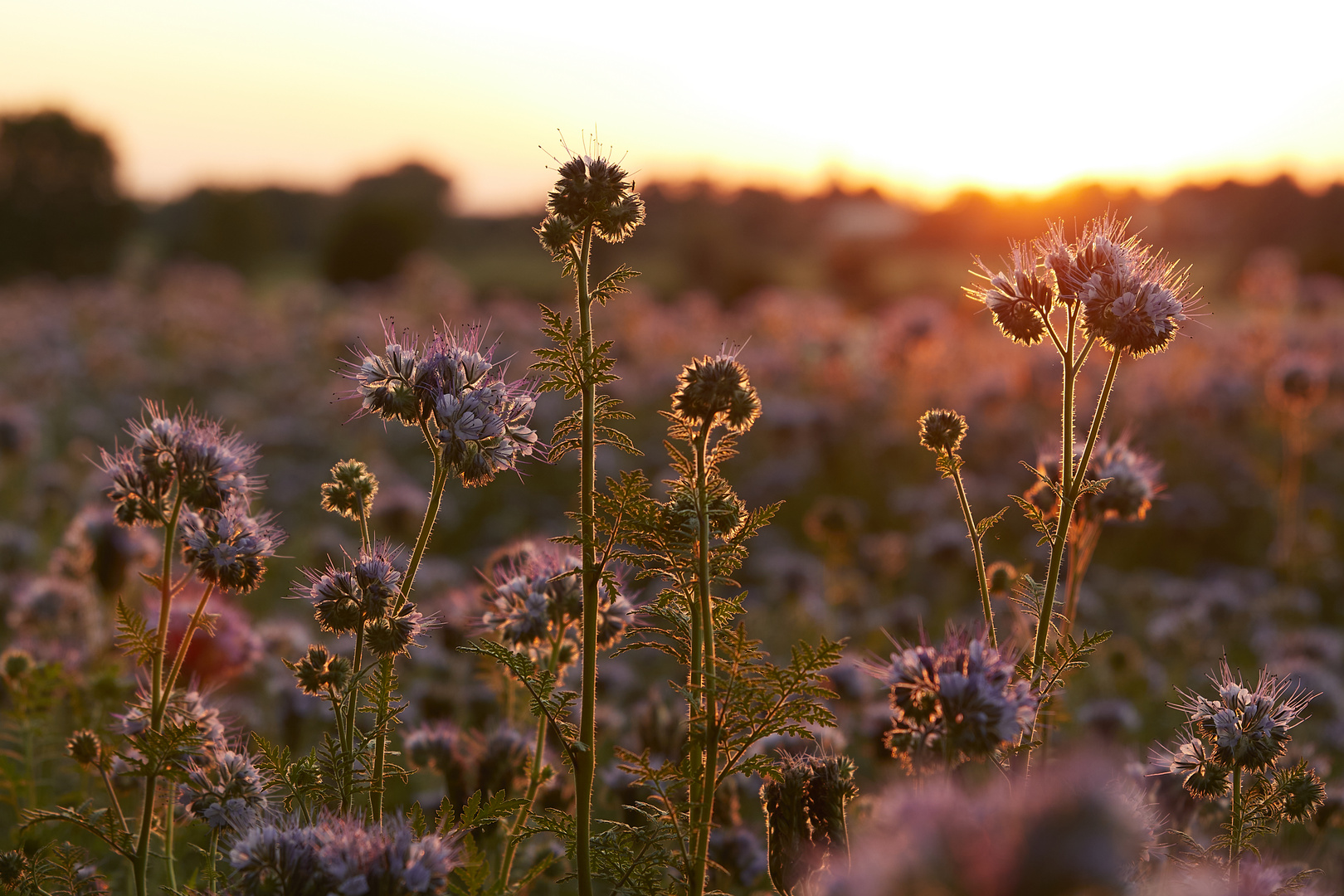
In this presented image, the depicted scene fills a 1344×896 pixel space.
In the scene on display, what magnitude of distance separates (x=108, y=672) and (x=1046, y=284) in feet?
15.6

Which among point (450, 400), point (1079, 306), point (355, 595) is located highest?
point (1079, 306)

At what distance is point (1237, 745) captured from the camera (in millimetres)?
3029

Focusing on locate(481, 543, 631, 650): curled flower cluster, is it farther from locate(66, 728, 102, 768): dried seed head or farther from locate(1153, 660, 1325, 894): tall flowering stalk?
locate(1153, 660, 1325, 894): tall flowering stalk

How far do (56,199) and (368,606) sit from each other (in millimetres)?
76183

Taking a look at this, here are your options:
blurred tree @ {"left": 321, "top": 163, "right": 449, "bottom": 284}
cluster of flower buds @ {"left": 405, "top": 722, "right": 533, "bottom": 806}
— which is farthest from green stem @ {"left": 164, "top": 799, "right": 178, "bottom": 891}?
blurred tree @ {"left": 321, "top": 163, "right": 449, "bottom": 284}

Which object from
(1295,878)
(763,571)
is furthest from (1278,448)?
(1295,878)

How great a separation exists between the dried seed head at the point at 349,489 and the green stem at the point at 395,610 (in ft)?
1.16

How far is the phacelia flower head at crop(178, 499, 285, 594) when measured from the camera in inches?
120

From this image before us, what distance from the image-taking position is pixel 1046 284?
3.21 meters

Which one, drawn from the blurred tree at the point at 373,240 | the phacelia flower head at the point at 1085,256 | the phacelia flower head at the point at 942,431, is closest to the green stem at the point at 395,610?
the phacelia flower head at the point at 942,431

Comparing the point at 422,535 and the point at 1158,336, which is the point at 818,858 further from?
the point at 1158,336

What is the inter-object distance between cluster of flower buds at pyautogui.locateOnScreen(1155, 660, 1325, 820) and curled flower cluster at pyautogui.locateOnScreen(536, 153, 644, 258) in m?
2.33

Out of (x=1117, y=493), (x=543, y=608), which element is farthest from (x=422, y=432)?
(x=1117, y=493)

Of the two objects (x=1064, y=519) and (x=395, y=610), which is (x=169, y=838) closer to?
(x=395, y=610)
